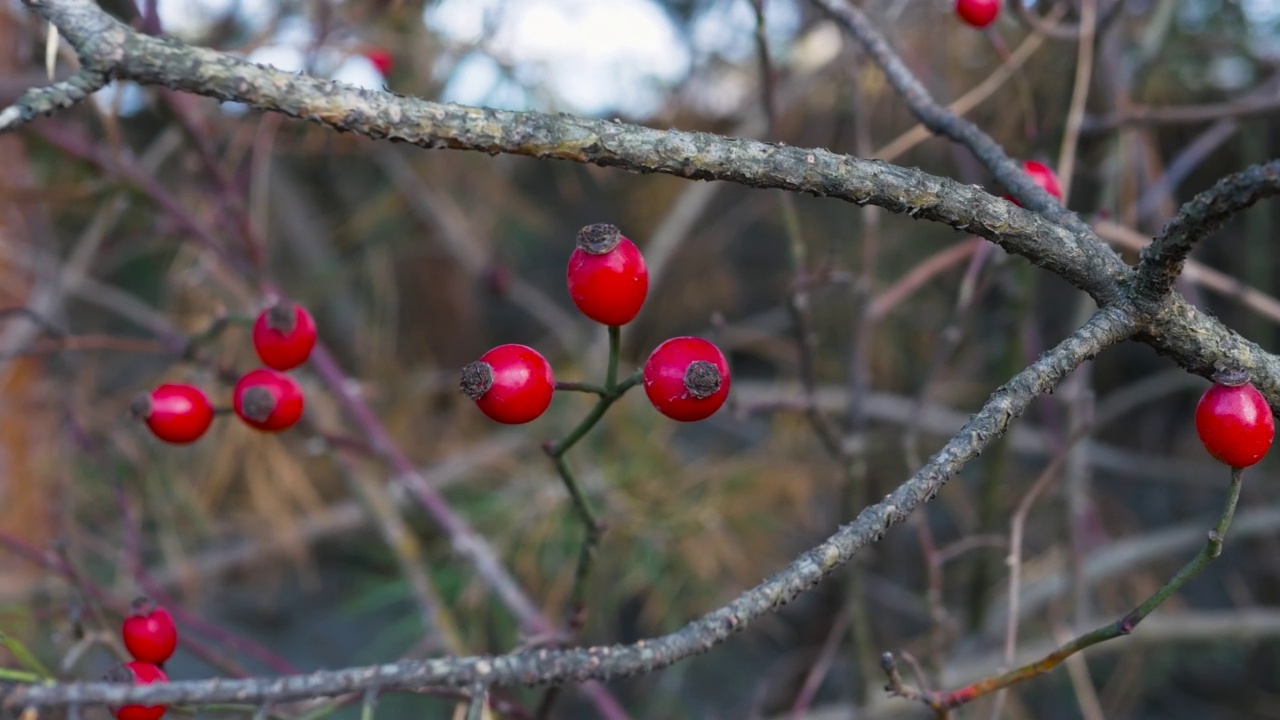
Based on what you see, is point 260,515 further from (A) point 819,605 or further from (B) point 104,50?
(B) point 104,50

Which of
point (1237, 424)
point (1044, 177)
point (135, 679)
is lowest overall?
point (135, 679)

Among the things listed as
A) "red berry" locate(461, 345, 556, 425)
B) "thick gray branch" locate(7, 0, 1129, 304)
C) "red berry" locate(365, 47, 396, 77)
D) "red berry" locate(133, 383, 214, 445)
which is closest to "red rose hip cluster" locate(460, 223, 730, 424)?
"red berry" locate(461, 345, 556, 425)

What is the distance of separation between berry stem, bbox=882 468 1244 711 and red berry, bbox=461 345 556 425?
22 cm

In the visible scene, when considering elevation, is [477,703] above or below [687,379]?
below

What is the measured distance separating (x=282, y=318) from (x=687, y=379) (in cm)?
36

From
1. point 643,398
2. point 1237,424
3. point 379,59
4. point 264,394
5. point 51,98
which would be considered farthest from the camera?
point 643,398

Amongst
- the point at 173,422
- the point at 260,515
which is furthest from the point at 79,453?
the point at 173,422

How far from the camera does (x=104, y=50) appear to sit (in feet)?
1.17

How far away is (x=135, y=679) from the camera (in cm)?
52

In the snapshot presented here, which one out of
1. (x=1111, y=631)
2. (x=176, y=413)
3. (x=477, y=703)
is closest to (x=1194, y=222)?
(x=1111, y=631)

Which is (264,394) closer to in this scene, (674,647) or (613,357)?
(613,357)

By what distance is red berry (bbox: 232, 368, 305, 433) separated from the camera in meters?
0.71

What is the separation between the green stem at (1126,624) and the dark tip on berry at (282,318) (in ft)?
1.65

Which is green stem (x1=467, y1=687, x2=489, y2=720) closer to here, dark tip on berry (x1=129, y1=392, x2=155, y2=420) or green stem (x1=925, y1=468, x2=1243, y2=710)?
green stem (x1=925, y1=468, x2=1243, y2=710)
